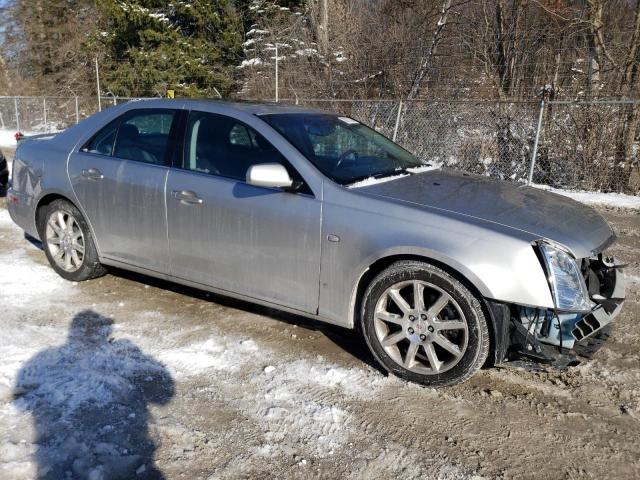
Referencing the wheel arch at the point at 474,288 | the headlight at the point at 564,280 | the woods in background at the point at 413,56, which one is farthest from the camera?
the woods in background at the point at 413,56

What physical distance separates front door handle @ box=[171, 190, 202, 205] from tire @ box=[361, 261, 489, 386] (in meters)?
1.45

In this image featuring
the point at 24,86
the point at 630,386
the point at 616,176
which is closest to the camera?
the point at 630,386

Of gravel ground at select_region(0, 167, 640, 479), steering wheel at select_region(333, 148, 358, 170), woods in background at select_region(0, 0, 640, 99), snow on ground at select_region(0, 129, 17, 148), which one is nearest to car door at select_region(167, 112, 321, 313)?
steering wheel at select_region(333, 148, 358, 170)

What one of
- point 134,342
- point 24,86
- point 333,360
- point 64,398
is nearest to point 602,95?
point 333,360

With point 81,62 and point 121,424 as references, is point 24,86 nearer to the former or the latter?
point 81,62

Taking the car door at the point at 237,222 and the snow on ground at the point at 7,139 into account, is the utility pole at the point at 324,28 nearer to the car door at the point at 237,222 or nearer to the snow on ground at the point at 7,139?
the snow on ground at the point at 7,139

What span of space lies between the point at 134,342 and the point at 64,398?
0.77 meters

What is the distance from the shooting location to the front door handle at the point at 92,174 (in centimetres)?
449

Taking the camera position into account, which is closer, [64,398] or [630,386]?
[64,398]

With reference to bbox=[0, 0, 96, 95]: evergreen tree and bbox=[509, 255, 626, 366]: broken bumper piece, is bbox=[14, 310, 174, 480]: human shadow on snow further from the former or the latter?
bbox=[0, 0, 96, 95]: evergreen tree

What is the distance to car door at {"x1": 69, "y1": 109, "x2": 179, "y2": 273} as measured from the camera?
4.19 m

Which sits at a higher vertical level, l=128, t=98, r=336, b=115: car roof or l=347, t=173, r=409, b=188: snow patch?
l=128, t=98, r=336, b=115: car roof

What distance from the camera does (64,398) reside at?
120 inches

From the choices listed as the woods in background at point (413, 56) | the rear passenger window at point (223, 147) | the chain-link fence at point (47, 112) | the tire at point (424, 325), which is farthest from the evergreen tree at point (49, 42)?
the tire at point (424, 325)
